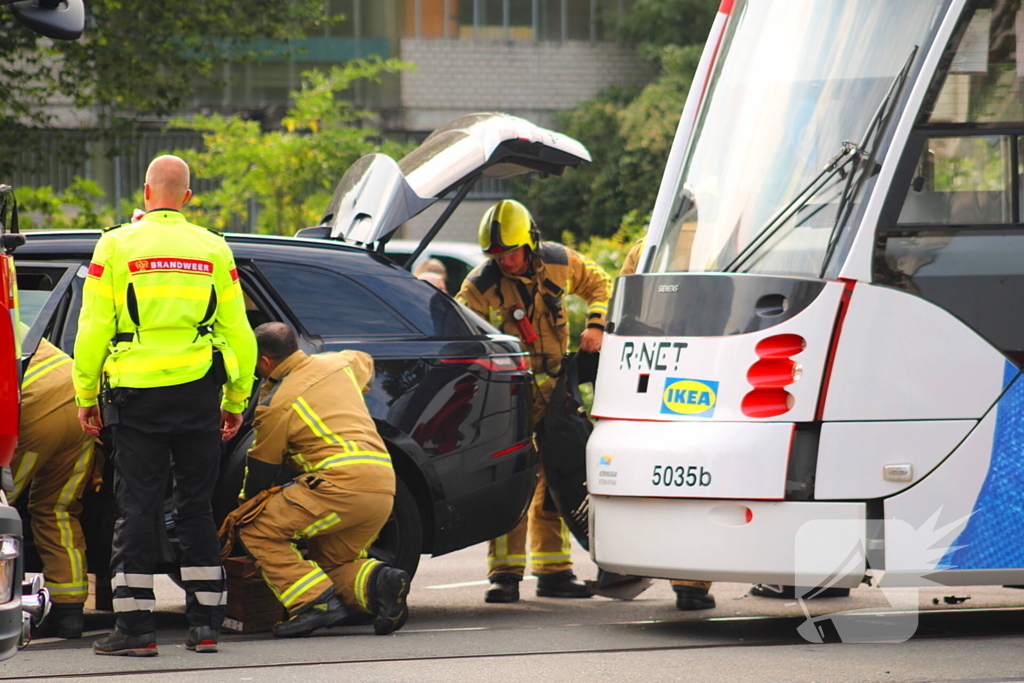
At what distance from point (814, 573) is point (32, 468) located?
299 centimetres

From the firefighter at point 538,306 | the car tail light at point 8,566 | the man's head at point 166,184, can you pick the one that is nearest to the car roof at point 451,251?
the firefighter at point 538,306

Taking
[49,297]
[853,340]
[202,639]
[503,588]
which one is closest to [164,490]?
[202,639]

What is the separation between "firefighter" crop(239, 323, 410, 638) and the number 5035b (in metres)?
1.23

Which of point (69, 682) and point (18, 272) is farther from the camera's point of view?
point (18, 272)

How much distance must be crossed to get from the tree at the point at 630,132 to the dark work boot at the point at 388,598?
24758mm

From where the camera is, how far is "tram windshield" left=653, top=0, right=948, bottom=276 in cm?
514

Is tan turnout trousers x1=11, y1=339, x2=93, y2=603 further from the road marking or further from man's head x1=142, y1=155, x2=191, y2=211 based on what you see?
the road marking

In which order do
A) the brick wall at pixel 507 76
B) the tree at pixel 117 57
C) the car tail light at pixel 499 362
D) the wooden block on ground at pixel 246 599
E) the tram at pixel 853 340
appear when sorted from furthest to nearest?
1. the brick wall at pixel 507 76
2. the tree at pixel 117 57
3. the car tail light at pixel 499 362
4. the wooden block on ground at pixel 246 599
5. the tram at pixel 853 340

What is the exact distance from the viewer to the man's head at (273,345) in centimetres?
573


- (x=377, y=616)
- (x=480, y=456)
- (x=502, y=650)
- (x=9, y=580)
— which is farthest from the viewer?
(x=480, y=456)

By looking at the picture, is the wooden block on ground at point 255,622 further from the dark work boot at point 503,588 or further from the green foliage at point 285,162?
the green foliage at point 285,162

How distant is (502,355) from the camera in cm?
639

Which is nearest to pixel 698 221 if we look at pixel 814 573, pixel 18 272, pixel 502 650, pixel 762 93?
pixel 762 93

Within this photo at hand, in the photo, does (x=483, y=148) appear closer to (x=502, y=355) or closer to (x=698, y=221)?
(x=502, y=355)
